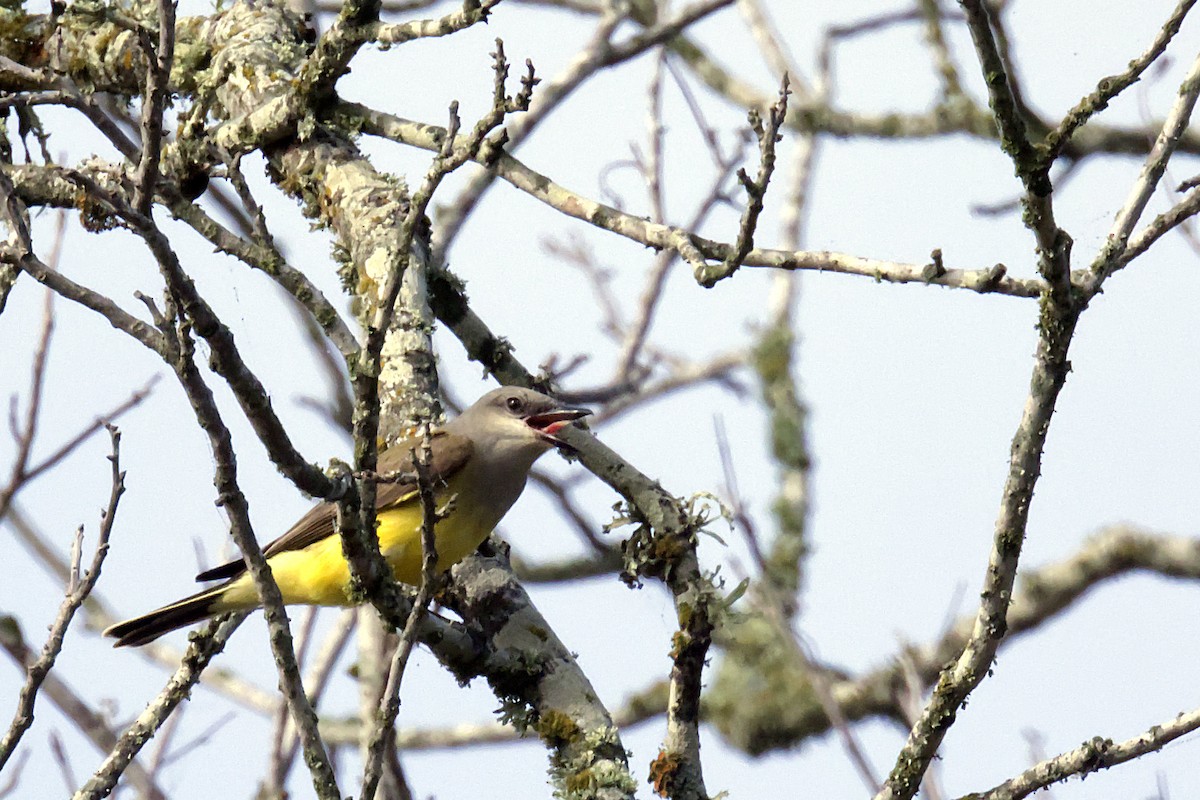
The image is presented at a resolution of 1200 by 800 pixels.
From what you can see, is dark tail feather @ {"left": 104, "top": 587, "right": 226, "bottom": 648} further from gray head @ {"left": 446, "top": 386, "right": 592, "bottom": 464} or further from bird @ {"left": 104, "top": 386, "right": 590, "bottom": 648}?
gray head @ {"left": 446, "top": 386, "right": 592, "bottom": 464}

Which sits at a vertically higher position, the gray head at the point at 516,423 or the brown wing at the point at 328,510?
the gray head at the point at 516,423

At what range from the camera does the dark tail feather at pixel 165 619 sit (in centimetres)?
611

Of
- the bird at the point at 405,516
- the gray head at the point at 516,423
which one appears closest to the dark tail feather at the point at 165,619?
the bird at the point at 405,516

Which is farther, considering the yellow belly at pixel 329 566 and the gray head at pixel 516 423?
the gray head at pixel 516 423

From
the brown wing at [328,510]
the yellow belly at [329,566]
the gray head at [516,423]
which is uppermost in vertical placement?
the gray head at [516,423]

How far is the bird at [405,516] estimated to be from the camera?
19.5 feet

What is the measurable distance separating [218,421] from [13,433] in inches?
152

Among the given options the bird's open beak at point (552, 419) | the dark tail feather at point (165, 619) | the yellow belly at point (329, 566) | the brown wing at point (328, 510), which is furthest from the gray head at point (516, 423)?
the dark tail feather at point (165, 619)

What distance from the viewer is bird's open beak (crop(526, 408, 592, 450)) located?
598 centimetres

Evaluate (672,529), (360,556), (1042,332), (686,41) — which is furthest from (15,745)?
(686,41)

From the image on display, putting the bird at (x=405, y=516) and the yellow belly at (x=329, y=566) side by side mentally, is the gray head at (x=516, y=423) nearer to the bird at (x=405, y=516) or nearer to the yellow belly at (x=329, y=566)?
the bird at (x=405, y=516)

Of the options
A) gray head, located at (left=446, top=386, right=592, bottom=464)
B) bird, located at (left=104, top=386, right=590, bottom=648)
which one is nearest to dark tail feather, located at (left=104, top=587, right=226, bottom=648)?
bird, located at (left=104, top=386, right=590, bottom=648)

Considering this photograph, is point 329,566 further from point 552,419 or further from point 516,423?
point 552,419

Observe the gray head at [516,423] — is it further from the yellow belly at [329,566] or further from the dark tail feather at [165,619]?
the dark tail feather at [165,619]
